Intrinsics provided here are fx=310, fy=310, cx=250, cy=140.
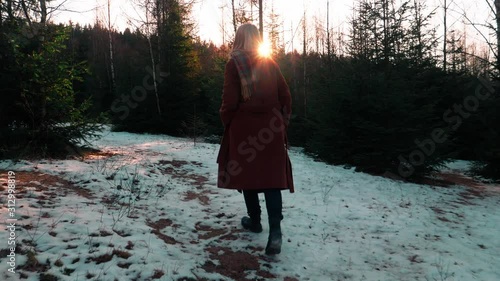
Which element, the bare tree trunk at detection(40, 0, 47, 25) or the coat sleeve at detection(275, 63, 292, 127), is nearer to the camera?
the coat sleeve at detection(275, 63, 292, 127)

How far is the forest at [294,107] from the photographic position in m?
6.93

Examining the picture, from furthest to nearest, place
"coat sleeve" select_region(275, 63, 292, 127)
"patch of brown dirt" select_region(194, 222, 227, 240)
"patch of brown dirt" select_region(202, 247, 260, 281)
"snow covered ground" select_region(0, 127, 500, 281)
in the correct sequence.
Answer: "patch of brown dirt" select_region(194, 222, 227, 240) → "coat sleeve" select_region(275, 63, 292, 127) → "patch of brown dirt" select_region(202, 247, 260, 281) → "snow covered ground" select_region(0, 127, 500, 281)

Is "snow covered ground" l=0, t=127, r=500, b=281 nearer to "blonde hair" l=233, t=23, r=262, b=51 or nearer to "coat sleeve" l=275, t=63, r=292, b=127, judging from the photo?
"coat sleeve" l=275, t=63, r=292, b=127

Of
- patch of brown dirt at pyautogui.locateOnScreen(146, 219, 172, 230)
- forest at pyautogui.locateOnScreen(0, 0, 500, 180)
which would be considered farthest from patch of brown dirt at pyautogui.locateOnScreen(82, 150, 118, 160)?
patch of brown dirt at pyautogui.locateOnScreen(146, 219, 172, 230)

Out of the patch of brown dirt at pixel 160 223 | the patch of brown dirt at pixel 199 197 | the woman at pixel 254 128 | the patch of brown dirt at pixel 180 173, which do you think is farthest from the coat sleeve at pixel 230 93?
the patch of brown dirt at pixel 180 173

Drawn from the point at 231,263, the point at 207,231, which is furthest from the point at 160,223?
the point at 231,263

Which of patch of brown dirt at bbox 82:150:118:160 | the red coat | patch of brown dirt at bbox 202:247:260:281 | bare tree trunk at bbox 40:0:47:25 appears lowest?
patch of brown dirt at bbox 202:247:260:281

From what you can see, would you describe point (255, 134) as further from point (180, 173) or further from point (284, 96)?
point (180, 173)

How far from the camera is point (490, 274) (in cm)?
341

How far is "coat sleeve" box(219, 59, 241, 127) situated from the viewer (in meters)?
3.26

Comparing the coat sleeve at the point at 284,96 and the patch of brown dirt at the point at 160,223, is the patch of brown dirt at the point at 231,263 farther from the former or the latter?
the coat sleeve at the point at 284,96

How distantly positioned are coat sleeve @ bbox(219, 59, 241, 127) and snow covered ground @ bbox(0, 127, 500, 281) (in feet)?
5.13

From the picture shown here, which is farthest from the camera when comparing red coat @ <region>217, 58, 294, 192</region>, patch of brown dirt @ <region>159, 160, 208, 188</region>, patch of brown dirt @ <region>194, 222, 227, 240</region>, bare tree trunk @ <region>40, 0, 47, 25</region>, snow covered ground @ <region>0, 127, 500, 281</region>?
bare tree trunk @ <region>40, 0, 47, 25</region>

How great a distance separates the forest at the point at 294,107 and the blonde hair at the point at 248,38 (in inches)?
206
